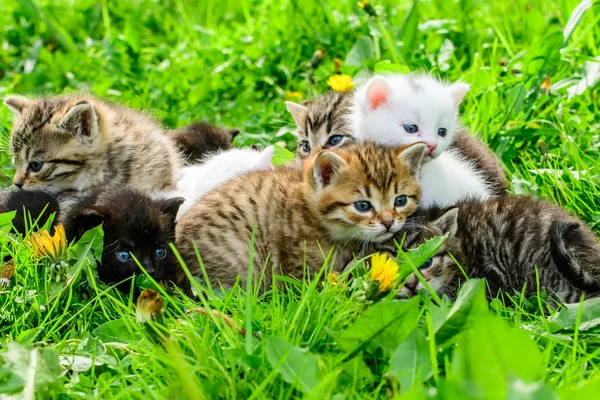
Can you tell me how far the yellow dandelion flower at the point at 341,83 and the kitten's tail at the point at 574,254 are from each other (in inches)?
73.8

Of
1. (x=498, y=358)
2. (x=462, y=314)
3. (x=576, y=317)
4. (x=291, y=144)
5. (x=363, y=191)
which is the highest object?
(x=498, y=358)

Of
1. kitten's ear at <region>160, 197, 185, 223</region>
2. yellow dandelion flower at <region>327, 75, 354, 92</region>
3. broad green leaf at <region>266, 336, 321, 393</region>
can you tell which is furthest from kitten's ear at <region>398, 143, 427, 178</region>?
broad green leaf at <region>266, 336, 321, 393</region>

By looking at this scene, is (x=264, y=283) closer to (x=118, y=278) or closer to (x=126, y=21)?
(x=118, y=278)

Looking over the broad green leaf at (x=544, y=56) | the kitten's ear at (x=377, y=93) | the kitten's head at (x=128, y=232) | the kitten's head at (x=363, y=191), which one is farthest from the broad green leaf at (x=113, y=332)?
the broad green leaf at (x=544, y=56)

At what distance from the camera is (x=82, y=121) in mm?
4215

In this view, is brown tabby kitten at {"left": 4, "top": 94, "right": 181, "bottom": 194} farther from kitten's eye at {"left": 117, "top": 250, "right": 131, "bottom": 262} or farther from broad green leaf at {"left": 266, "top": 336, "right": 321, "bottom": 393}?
broad green leaf at {"left": 266, "top": 336, "right": 321, "bottom": 393}

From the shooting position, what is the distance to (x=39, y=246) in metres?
3.05

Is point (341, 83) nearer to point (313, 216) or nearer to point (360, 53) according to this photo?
point (360, 53)

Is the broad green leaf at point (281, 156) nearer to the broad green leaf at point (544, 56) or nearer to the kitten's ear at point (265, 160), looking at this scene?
the kitten's ear at point (265, 160)

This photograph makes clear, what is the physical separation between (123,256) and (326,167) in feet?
3.33

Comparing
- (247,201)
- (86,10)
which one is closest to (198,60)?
(86,10)

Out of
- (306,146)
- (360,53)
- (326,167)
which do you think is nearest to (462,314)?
(326,167)

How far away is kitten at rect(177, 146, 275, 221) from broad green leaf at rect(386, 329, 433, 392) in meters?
1.99

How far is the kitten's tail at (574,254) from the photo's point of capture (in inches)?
125
